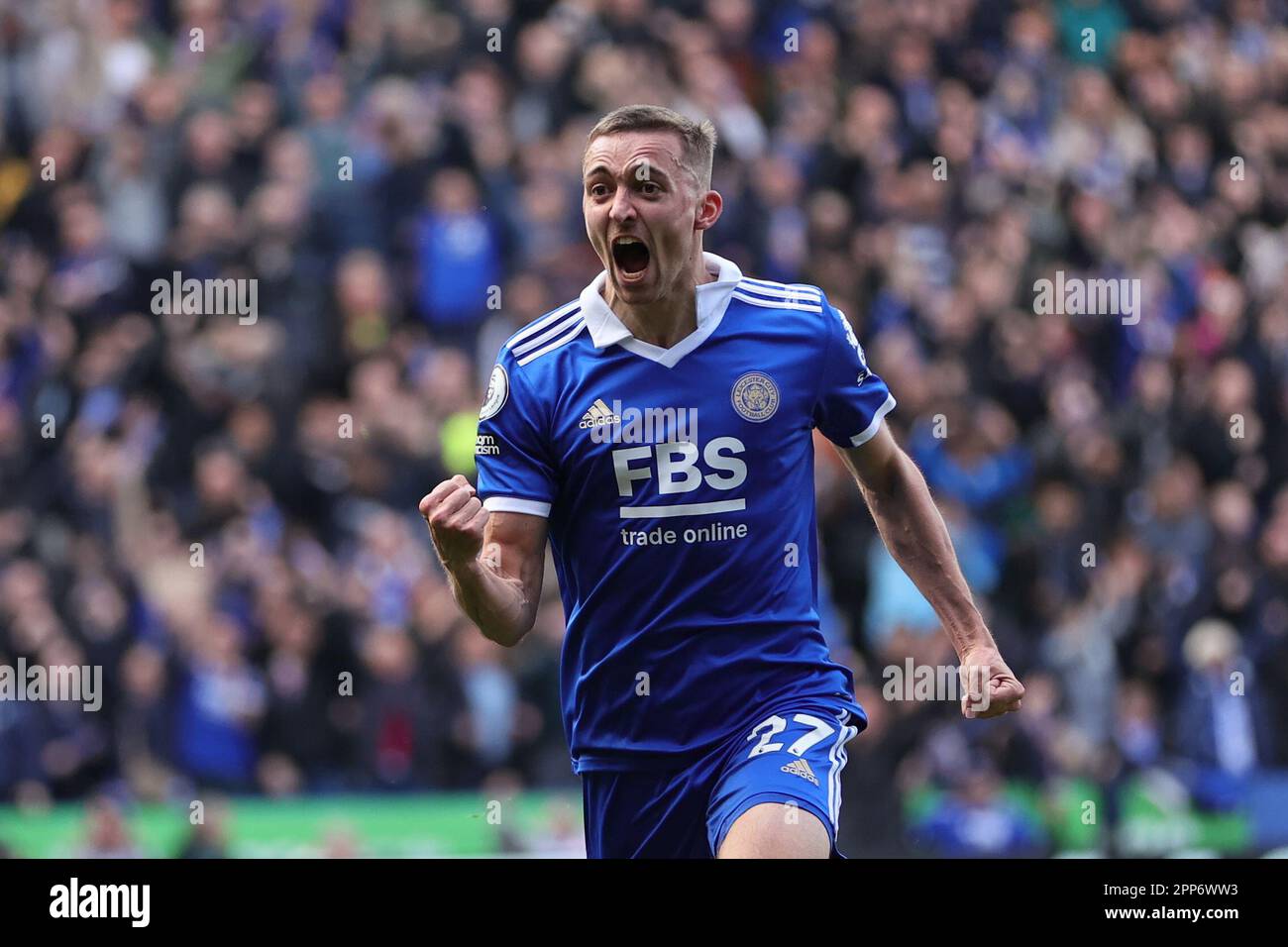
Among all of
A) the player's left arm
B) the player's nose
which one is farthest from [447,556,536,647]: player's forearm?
the player's left arm

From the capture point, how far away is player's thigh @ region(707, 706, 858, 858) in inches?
234

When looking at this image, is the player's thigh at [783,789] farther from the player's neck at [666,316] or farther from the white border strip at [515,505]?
the player's neck at [666,316]

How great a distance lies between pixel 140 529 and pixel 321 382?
1.41 m

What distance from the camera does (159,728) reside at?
40.8ft

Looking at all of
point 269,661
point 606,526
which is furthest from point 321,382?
point 606,526

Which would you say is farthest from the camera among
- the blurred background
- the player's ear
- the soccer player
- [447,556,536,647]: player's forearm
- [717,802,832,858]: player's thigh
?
the blurred background

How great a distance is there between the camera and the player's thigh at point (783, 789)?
5.94m

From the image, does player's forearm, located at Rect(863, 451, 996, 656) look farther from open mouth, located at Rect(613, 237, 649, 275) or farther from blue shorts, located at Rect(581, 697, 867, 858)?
open mouth, located at Rect(613, 237, 649, 275)

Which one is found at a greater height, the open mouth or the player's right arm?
the open mouth

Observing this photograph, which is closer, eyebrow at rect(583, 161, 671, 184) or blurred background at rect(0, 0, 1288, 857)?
eyebrow at rect(583, 161, 671, 184)

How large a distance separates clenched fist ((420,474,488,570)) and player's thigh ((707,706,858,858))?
1001 mm
